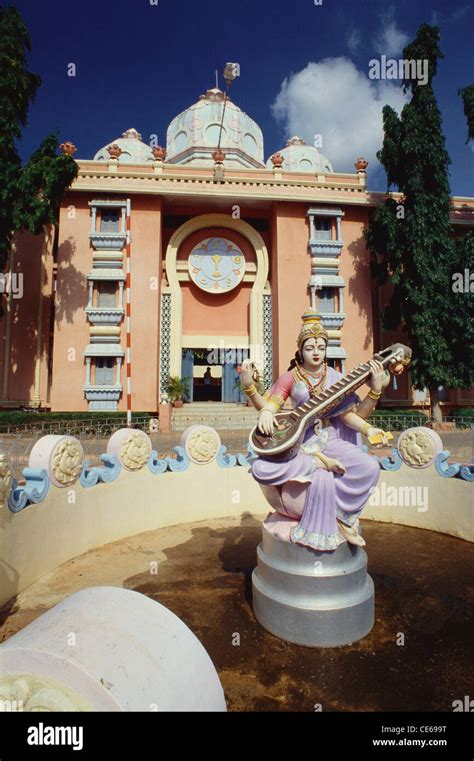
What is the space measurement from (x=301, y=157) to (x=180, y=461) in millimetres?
25159

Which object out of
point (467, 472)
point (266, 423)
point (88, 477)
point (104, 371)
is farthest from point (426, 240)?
point (88, 477)

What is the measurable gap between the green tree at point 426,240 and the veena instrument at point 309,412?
468 inches

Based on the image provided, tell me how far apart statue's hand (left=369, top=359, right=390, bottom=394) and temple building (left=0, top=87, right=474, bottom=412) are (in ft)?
42.8

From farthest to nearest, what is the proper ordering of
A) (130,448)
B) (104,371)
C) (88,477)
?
(104,371) → (130,448) → (88,477)

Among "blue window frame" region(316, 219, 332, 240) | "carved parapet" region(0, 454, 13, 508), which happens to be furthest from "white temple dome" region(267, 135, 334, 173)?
"carved parapet" region(0, 454, 13, 508)

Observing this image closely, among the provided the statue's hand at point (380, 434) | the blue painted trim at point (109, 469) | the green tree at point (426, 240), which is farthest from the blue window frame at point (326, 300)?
the statue's hand at point (380, 434)

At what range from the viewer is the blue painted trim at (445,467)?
5223 millimetres

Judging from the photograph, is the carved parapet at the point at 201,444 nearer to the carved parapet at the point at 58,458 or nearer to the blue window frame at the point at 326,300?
the carved parapet at the point at 58,458

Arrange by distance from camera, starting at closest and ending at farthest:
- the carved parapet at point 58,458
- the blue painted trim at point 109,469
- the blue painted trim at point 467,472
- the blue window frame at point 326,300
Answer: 1. the carved parapet at point 58,458
2. the blue painted trim at point 109,469
3. the blue painted trim at point 467,472
4. the blue window frame at point 326,300

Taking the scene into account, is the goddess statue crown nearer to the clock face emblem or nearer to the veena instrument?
the veena instrument

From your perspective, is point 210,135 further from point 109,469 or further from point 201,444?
point 109,469

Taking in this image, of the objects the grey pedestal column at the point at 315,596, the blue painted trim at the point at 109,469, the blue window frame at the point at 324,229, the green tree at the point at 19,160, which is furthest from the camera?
the blue window frame at the point at 324,229

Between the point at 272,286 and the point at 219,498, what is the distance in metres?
13.3

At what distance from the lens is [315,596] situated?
122 inches
